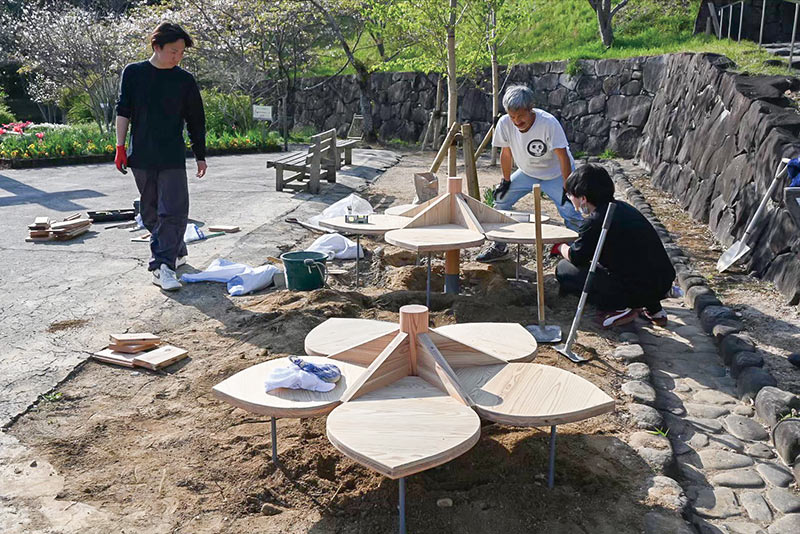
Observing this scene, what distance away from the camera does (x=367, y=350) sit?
9.73ft

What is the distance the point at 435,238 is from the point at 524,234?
63 centimetres

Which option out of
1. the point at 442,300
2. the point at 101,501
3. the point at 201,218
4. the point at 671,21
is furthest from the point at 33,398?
the point at 671,21

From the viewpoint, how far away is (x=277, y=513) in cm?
262

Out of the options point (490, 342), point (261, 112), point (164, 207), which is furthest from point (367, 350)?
point (261, 112)

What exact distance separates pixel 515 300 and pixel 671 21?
577 inches

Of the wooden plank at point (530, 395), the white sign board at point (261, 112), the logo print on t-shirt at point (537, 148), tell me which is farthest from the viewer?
the white sign board at point (261, 112)

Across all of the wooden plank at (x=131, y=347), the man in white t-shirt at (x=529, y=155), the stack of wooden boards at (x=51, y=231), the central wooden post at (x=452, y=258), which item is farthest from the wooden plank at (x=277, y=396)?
the stack of wooden boards at (x=51, y=231)

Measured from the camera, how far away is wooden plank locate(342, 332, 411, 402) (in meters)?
2.63

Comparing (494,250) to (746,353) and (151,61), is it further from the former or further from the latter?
(151,61)

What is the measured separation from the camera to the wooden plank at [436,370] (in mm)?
2609

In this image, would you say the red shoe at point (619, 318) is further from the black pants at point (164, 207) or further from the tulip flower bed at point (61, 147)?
the tulip flower bed at point (61, 147)

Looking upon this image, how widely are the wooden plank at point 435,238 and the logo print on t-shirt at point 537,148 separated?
46.0 inches

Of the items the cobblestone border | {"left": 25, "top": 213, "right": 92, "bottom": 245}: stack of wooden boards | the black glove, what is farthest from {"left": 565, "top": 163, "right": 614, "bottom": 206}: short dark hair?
{"left": 25, "top": 213, "right": 92, "bottom": 245}: stack of wooden boards

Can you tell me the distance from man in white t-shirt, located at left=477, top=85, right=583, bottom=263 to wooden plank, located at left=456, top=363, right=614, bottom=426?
9.83 feet
